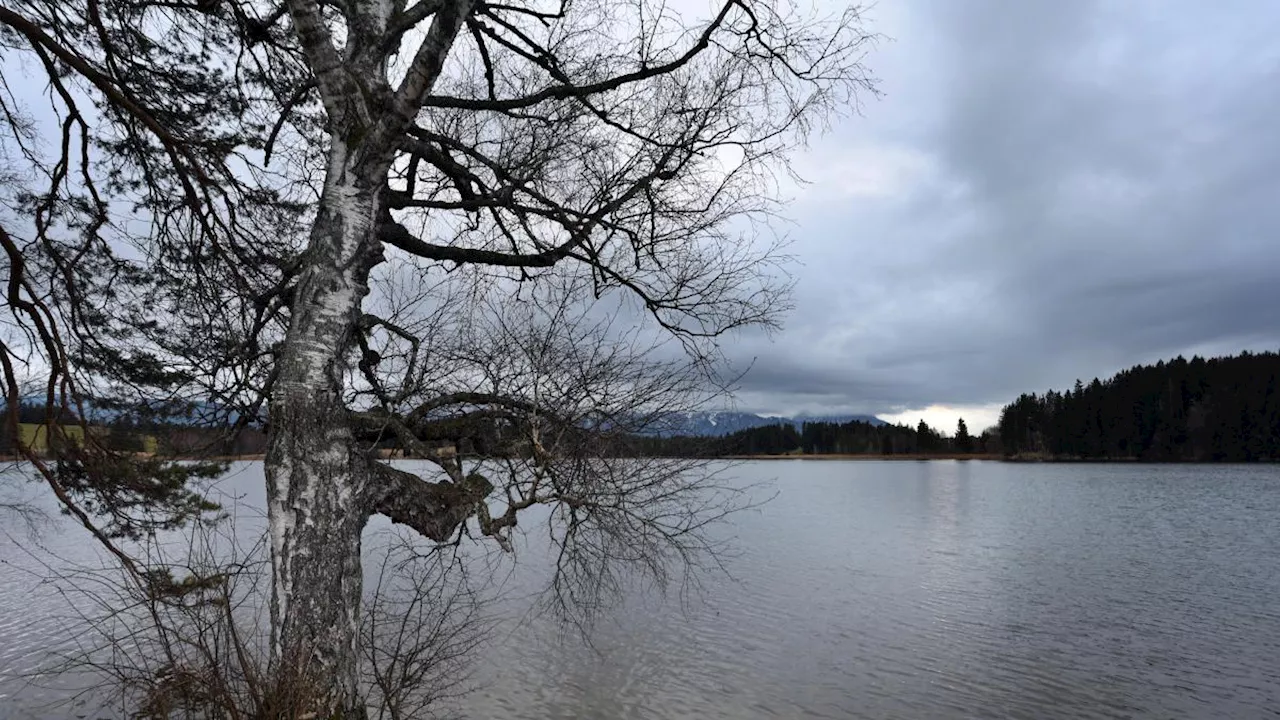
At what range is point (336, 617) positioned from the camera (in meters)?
4.45

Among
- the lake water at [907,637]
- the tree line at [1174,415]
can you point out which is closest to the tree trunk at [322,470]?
the lake water at [907,637]

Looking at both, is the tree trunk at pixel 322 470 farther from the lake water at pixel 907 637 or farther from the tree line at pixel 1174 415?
the tree line at pixel 1174 415

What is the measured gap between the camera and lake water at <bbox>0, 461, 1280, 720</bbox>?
35.3 feet

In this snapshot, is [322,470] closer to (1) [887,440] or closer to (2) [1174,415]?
(2) [1174,415]

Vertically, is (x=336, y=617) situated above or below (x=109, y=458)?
below

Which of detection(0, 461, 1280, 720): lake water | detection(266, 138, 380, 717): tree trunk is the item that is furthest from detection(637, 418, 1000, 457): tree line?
detection(266, 138, 380, 717): tree trunk

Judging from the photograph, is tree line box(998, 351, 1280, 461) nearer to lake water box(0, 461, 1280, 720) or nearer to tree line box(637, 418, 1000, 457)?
tree line box(637, 418, 1000, 457)

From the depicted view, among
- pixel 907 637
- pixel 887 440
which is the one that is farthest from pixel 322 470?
pixel 887 440

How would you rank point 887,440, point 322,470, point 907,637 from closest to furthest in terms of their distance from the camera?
point 322,470, point 907,637, point 887,440

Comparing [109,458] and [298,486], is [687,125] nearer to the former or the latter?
[298,486]

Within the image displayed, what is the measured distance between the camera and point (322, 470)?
4.52 meters

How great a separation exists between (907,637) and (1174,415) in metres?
97.4

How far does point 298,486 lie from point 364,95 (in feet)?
7.34

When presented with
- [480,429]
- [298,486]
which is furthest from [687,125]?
[298,486]
